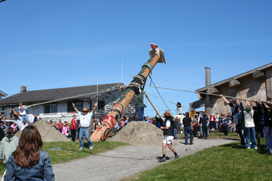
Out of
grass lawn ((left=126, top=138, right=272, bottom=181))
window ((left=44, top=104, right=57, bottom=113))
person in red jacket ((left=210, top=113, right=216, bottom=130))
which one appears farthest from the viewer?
window ((left=44, top=104, right=57, bottom=113))

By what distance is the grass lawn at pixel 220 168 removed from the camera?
670cm

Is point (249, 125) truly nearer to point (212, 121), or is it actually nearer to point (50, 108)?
point (212, 121)

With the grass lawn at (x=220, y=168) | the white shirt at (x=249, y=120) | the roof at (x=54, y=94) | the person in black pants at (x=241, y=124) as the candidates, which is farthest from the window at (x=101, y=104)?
the grass lawn at (x=220, y=168)

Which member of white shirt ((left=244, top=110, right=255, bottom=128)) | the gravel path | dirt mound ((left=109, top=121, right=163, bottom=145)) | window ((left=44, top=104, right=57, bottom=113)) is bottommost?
the gravel path

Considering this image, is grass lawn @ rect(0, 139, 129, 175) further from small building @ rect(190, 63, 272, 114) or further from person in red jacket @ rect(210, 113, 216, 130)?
person in red jacket @ rect(210, 113, 216, 130)

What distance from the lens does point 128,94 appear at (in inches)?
625

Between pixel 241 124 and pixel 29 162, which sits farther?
pixel 241 124

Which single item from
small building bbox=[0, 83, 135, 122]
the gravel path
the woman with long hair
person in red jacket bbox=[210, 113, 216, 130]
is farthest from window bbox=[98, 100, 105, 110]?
the woman with long hair

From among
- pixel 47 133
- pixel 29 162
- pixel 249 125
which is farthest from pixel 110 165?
pixel 47 133

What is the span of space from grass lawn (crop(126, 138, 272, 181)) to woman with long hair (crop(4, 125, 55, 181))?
3.86 metres

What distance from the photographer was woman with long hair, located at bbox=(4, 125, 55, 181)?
3.55m

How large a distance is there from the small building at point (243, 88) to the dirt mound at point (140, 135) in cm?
568

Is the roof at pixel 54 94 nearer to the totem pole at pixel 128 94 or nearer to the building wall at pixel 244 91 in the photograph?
the totem pole at pixel 128 94

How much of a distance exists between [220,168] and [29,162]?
5544mm
